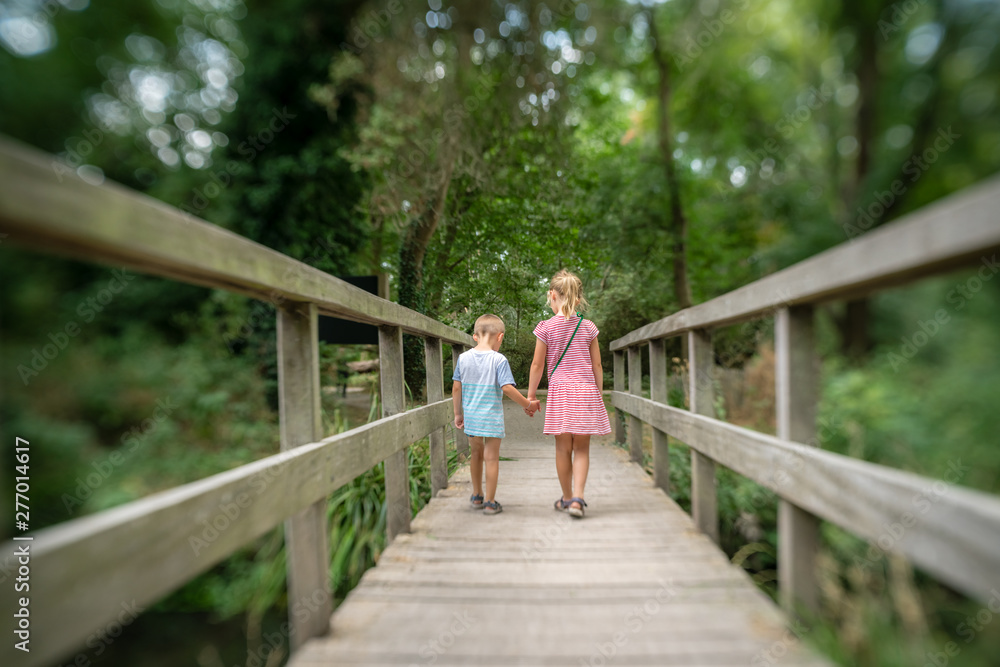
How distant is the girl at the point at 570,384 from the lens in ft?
11.6

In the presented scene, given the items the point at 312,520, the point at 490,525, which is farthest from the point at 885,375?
the point at 312,520

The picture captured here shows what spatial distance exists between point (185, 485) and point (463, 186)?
35.7 feet

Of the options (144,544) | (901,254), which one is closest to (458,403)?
(144,544)

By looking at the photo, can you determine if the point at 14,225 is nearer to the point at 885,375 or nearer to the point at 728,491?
the point at 728,491

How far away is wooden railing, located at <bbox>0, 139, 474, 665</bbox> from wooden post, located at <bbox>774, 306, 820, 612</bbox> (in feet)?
5.04

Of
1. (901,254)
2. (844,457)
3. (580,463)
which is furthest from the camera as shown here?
(580,463)

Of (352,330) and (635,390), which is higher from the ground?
Result: (352,330)

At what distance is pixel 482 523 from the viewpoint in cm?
329

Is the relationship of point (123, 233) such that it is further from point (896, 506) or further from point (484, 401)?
point (484, 401)

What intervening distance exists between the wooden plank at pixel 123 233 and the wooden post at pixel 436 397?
2.30 m

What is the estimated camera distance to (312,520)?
6.44ft

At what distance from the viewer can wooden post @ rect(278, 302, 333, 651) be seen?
1.89 metres

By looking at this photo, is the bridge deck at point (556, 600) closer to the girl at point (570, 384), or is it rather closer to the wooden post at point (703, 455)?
the wooden post at point (703, 455)

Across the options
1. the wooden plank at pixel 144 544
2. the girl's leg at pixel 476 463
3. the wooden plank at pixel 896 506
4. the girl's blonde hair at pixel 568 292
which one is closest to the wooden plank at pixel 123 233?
the wooden plank at pixel 144 544
